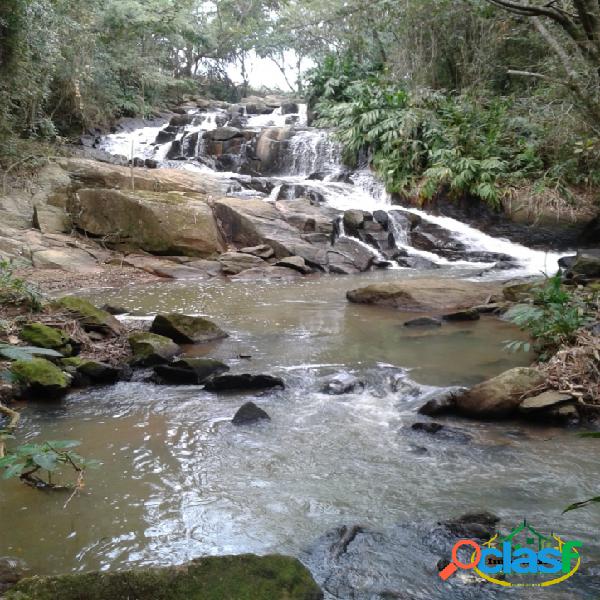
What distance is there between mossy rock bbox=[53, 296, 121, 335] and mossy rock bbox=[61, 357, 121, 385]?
87 centimetres

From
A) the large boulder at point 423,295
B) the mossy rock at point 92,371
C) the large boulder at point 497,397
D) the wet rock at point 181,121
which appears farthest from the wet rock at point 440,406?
the wet rock at point 181,121

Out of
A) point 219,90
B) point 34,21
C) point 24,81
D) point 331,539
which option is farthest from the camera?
point 219,90

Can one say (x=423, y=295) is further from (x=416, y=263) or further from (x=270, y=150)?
(x=270, y=150)

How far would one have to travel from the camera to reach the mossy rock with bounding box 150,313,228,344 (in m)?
6.47

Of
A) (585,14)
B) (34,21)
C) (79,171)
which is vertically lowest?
(79,171)

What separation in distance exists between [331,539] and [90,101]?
17.4m

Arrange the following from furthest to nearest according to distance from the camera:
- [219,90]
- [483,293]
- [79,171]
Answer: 1. [219,90]
2. [79,171]
3. [483,293]

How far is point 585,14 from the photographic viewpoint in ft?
9.11

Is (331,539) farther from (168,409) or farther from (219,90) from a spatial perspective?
(219,90)

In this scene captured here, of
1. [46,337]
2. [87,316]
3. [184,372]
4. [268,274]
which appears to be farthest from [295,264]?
[46,337]

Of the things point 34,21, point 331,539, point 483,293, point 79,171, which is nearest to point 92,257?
point 79,171

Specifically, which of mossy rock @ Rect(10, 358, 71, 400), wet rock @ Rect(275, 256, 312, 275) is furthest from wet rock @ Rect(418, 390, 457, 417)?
wet rock @ Rect(275, 256, 312, 275)

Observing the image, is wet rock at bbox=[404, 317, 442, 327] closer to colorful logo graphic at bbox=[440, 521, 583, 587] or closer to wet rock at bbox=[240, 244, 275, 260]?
colorful logo graphic at bbox=[440, 521, 583, 587]

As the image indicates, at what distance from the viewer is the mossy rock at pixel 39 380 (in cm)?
473
